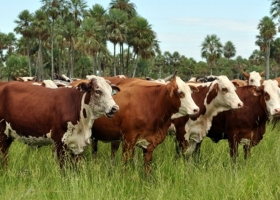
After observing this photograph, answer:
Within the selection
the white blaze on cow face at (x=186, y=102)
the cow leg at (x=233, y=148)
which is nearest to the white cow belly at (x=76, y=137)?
the white blaze on cow face at (x=186, y=102)

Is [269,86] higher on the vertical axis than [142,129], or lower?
higher

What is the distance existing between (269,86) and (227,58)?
95.9m

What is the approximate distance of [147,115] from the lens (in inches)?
275

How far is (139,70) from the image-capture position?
7369cm

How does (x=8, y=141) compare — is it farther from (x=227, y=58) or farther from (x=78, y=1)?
(x=227, y=58)

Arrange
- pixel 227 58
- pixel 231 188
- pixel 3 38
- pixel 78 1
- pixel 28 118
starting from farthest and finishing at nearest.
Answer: pixel 227 58, pixel 3 38, pixel 78 1, pixel 28 118, pixel 231 188

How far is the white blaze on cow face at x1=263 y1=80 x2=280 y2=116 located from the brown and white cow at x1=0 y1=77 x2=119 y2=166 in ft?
9.81

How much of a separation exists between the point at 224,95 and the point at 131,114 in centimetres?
Answer: 182

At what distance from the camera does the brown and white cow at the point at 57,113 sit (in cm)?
651

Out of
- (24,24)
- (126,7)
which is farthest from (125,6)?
(24,24)

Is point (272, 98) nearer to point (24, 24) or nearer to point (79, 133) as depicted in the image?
point (79, 133)

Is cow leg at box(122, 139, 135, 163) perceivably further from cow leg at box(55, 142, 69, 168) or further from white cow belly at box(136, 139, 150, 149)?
cow leg at box(55, 142, 69, 168)

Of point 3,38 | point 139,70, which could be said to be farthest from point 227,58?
point 3,38

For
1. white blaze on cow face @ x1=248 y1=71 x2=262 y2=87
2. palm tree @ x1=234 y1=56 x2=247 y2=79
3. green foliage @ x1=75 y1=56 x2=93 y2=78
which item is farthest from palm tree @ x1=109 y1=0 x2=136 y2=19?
palm tree @ x1=234 y1=56 x2=247 y2=79
